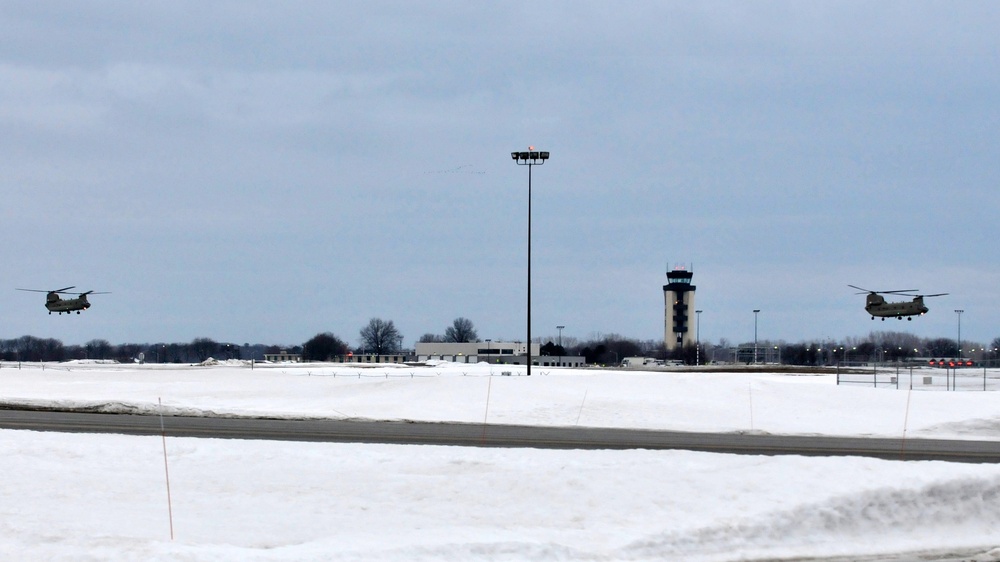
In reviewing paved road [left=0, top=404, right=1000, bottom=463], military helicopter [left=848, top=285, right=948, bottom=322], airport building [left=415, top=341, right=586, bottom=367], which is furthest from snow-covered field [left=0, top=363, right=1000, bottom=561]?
airport building [left=415, top=341, right=586, bottom=367]

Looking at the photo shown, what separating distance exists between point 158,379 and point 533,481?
172ft

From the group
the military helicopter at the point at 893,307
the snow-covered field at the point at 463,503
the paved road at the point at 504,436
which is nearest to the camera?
the snow-covered field at the point at 463,503

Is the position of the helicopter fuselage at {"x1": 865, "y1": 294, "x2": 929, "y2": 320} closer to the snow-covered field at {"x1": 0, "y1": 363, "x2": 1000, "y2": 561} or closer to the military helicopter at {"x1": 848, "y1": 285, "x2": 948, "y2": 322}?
the military helicopter at {"x1": 848, "y1": 285, "x2": 948, "y2": 322}

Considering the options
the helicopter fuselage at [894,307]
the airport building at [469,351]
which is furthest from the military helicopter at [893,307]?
the airport building at [469,351]

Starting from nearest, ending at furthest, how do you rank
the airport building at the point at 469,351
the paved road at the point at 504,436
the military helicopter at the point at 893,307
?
the paved road at the point at 504,436 < the military helicopter at the point at 893,307 < the airport building at the point at 469,351

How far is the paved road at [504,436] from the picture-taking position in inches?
886

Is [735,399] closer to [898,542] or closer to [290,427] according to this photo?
[290,427]

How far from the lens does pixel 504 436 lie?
24906 millimetres

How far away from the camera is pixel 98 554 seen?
34.3 ft

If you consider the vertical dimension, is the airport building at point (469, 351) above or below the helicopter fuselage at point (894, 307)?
below

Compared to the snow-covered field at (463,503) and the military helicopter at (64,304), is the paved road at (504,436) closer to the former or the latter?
the snow-covered field at (463,503)

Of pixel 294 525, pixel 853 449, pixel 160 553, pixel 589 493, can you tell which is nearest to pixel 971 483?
pixel 589 493

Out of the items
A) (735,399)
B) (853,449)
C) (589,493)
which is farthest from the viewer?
(735,399)

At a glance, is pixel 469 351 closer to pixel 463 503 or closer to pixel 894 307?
pixel 894 307
